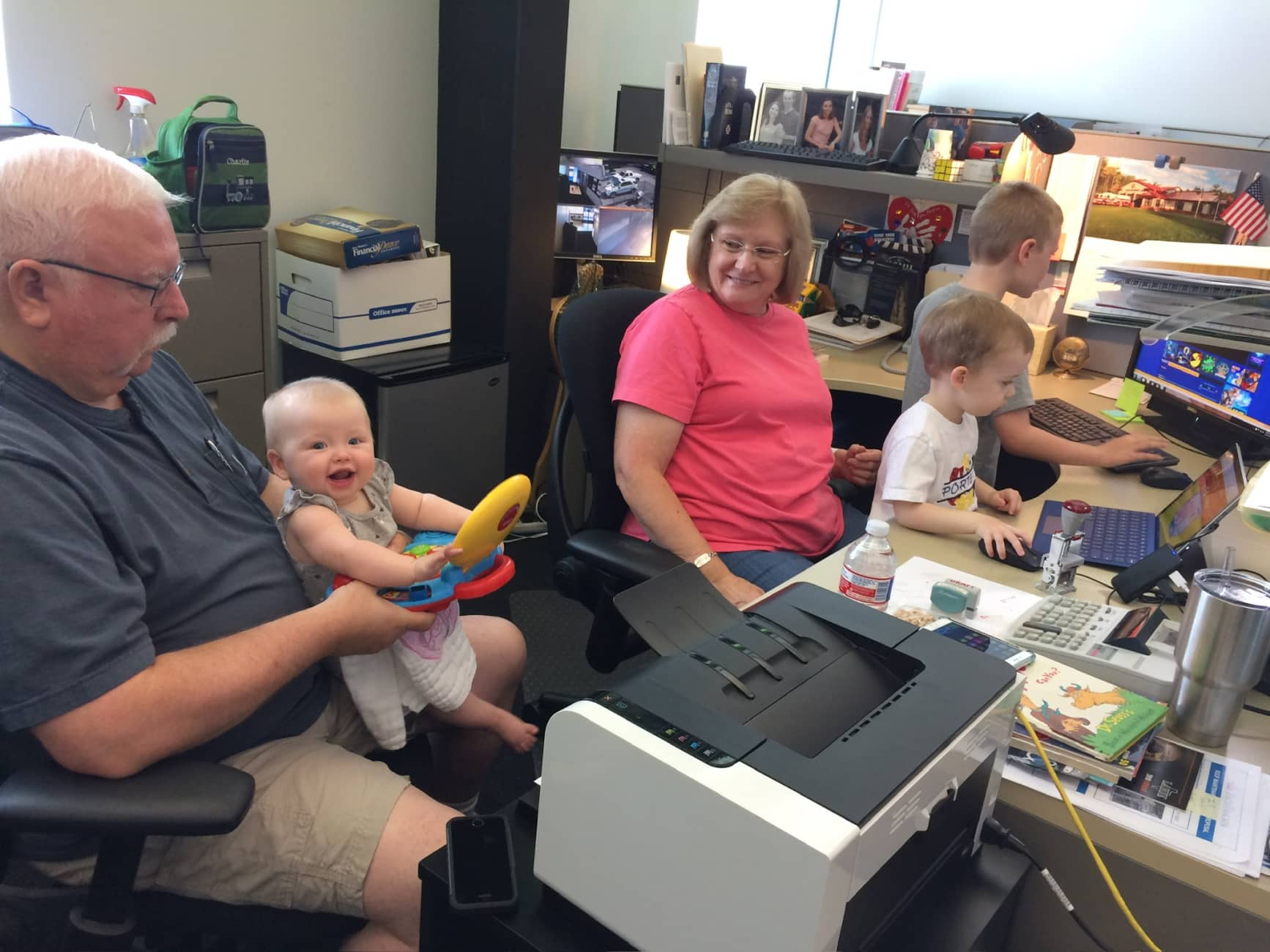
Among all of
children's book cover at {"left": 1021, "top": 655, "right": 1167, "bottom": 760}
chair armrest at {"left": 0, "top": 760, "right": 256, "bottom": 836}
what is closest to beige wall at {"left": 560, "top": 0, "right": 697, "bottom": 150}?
children's book cover at {"left": 1021, "top": 655, "right": 1167, "bottom": 760}

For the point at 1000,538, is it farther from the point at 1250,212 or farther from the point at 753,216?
the point at 1250,212

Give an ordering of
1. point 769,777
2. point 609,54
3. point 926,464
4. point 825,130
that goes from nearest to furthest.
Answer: point 769,777
point 926,464
point 825,130
point 609,54

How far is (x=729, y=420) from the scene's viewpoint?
6.04 feet

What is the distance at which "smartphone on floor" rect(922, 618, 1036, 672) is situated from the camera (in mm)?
1214

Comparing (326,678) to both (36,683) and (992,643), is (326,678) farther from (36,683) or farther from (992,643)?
A: (992,643)

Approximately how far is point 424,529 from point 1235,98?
166 inches

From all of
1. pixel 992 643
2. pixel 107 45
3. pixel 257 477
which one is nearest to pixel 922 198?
pixel 992 643

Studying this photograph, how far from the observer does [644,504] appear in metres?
1.73

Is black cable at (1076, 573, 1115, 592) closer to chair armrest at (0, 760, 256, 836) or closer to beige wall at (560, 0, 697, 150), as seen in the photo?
chair armrest at (0, 760, 256, 836)

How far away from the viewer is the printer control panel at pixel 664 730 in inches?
31.1

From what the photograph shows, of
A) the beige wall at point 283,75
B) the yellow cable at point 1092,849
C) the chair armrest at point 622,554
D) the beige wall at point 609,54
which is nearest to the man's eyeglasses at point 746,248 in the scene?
the chair armrest at point 622,554

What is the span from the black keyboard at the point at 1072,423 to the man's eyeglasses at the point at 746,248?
760 mm

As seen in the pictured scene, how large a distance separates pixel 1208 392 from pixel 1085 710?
3.70 ft

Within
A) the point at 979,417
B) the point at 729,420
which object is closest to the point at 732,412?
the point at 729,420
